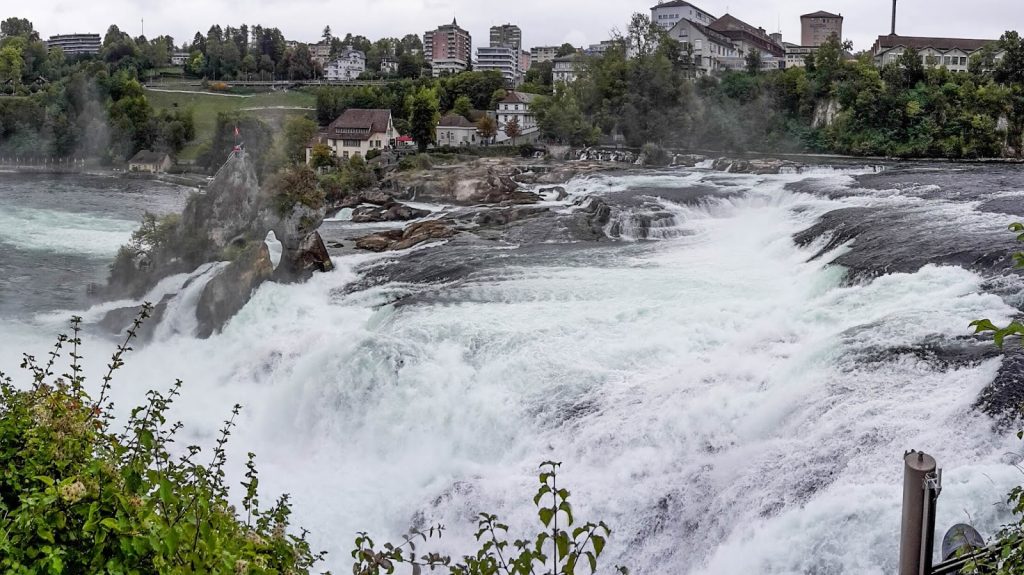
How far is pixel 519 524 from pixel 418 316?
7270mm

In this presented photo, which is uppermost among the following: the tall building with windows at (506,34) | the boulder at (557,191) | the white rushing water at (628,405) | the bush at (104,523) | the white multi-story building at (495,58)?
the tall building with windows at (506,34)

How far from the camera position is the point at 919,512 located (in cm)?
536

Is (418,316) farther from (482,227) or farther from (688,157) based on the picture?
(688,157)

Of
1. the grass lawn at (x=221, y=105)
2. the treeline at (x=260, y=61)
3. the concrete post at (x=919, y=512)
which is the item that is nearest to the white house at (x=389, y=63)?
the treeline at (x=260, y=61)

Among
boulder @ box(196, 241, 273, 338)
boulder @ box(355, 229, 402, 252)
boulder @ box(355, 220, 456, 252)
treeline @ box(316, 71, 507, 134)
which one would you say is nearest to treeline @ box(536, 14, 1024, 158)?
treeline @ box(316, 71, 507, 134)

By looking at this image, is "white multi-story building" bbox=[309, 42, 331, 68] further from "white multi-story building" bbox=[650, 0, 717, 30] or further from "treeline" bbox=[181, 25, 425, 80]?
"white multi-story building" bbox=[650, 0, 717, 30]

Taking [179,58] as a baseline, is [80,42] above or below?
above

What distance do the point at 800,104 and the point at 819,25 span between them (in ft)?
152

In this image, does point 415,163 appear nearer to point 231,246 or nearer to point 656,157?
point 656,157

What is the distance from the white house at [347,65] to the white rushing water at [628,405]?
3626 inches

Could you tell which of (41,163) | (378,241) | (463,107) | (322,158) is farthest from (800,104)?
(41,163)

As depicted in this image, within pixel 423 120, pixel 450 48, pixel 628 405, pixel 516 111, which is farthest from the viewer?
pixel 450 48

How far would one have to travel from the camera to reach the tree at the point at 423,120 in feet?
194

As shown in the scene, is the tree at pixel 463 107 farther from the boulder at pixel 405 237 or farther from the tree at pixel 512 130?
the boulder at pixel 405 237
